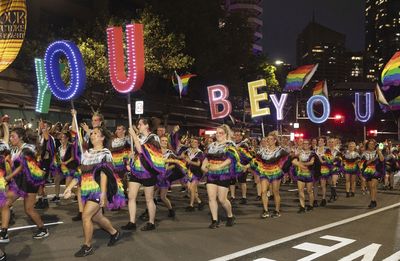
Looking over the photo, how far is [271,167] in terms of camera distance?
9.74 m

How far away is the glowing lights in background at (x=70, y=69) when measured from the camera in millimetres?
8703

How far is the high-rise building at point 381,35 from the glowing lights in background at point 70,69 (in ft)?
561

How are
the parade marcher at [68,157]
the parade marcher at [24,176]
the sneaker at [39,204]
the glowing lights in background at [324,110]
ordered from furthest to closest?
the glowing lights in background at [324,110] → the sneaker at [39,204] → the parade marcher at [68,157] → the parade marcher at [24,176]

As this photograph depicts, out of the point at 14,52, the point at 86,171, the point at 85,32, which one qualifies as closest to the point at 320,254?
the point at 86,171

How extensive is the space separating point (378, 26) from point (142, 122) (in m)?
199

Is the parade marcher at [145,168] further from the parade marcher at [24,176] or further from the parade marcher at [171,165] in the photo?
the parade marcher at [171,165]

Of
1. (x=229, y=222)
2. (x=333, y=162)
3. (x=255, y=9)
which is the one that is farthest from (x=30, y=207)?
(x=255, y=9)

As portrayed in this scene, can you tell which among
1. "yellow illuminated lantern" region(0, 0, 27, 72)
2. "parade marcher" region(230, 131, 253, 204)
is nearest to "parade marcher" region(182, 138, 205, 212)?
"parade marcher" region(230, 131, 253, 204)

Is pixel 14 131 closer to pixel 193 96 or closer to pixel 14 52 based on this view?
pixel 14 52

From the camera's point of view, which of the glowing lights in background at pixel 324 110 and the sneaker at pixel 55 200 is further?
the glowing lights in background at pixel 324 110

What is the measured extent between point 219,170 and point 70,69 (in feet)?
12.1

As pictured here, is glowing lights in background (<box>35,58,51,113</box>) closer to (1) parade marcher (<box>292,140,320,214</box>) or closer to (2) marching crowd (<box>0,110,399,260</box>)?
(2) marching crowd (<box>0,110,399,260</box>)

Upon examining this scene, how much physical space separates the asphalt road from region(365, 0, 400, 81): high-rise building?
169842 millimetres

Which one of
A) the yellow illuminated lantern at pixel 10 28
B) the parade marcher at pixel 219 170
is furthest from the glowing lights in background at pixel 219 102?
the parade marcher at pixel 219 170
